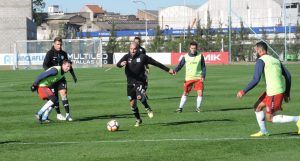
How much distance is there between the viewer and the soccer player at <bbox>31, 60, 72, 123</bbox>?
1744cm

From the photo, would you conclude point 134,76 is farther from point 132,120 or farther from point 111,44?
point 111,44

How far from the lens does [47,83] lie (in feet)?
57.9

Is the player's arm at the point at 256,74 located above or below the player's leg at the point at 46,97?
above

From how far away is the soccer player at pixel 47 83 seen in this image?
17438 millimetres

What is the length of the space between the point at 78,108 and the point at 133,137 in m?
7.88

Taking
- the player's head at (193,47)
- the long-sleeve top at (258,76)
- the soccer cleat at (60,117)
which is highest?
the player's head at (193,47)

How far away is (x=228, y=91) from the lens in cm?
2875

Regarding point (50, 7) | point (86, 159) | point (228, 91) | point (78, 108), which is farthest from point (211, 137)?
point (50, 7)

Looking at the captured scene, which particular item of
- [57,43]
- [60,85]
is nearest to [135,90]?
[60,85]

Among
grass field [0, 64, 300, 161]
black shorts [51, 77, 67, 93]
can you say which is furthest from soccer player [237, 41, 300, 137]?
black shorts [51, 77, 67, 93]

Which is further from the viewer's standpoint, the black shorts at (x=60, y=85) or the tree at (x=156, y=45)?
the tree at (x=156, y=45)

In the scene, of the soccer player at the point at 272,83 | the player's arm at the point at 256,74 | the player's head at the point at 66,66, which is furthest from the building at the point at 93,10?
the player's arm at the point at 256,74

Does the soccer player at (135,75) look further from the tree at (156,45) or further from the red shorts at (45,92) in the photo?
the tree at (156,45)

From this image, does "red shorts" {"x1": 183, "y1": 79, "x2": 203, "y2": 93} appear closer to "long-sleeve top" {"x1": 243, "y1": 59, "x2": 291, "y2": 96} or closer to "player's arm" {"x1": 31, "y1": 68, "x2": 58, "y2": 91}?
"player's arm" {"x1": 31, "y1": 68, "x2": 58, "y2": 91}
